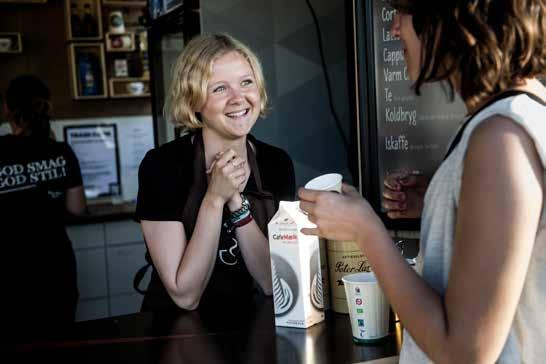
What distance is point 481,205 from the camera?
0.83 metres

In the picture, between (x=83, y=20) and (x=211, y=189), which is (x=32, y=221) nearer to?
(x=211, y=189)

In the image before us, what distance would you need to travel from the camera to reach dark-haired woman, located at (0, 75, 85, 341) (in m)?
3.22

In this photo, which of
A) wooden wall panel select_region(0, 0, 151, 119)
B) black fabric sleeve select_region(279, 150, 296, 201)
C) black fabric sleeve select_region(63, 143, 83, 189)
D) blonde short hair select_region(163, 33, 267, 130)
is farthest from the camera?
wooden wall panel select_region(0, 0, 151, 119)

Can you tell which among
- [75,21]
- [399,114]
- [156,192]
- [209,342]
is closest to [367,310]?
[209,342]

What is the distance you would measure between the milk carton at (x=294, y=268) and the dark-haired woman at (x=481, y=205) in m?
0.47

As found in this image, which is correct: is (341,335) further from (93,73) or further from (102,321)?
(93,73)

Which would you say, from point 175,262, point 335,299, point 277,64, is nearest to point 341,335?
point 335,299

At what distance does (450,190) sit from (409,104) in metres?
1.18

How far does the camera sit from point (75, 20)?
4684 mm

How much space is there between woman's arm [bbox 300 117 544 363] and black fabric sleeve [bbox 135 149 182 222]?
1079 millimetres

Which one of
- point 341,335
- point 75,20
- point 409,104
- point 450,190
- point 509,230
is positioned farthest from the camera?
point 75,20

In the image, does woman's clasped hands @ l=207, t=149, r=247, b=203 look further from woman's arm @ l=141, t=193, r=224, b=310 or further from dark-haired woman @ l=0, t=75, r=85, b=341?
dark-haired woman @ l=0, t=75, r=85, b=341

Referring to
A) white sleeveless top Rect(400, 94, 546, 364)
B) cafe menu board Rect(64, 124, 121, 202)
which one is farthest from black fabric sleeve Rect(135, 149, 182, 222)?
cafe menu board Rect(64, 124, 121, 202)

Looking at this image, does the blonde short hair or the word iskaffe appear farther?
the word iskaffe
